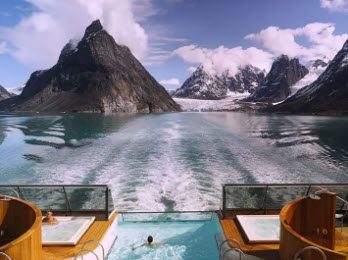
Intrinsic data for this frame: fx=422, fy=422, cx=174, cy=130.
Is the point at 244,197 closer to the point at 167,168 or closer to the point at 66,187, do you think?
the point at 66,187

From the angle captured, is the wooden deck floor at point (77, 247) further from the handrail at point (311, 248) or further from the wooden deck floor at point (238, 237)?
the handrail at point (311, 248)

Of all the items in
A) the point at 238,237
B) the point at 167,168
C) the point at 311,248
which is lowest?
the point at 167,168

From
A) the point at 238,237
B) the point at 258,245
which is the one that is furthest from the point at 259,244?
the point at 238,237

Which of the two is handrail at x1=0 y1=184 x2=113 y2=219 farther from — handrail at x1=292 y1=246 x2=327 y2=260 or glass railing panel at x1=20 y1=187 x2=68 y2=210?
handrail at x1=292 y1=246 x2=327 y2=260

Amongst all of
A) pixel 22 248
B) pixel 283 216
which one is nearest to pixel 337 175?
pixel 283 216

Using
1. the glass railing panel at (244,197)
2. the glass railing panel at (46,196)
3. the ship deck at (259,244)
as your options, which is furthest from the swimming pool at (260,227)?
the glass railing panel at (46,196)

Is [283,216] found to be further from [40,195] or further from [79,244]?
[40,195]
